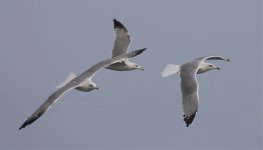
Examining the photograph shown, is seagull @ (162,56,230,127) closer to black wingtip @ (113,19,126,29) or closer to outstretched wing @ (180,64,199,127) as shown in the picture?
outstretched wing @ (180,64,199,127)

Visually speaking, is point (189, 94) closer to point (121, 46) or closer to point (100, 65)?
point (100, 65)

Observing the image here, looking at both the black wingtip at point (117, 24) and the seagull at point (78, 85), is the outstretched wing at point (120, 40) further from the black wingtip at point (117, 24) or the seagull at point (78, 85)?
the seagull at point (78, 85)

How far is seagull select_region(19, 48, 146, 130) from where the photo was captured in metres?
10.8

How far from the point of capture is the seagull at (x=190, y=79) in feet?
37.5

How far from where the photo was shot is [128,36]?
14852 mm

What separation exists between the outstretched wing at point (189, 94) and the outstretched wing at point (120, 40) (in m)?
2.26

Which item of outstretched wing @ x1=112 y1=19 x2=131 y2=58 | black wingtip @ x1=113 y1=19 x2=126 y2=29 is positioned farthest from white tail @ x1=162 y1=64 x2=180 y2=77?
black wingtip @ x1=113 y1=19 x2=126 y2=29

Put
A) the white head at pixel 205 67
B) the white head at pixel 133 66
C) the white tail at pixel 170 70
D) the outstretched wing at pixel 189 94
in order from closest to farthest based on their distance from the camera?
the outstretched wing at pixel 189 94 → the white tail at pixel 170 70 → the white head at pixel 205 67 → the white head at pixel 133 66

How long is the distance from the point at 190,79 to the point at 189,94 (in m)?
0.54

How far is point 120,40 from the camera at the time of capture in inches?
583

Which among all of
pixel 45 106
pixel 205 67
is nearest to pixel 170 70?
pixel 205 67

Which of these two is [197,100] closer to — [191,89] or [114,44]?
[191,89]

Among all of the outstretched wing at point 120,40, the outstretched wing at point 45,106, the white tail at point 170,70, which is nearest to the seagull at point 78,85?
the outstretched wing at point 45,106

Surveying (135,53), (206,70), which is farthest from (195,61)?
(135,53)
